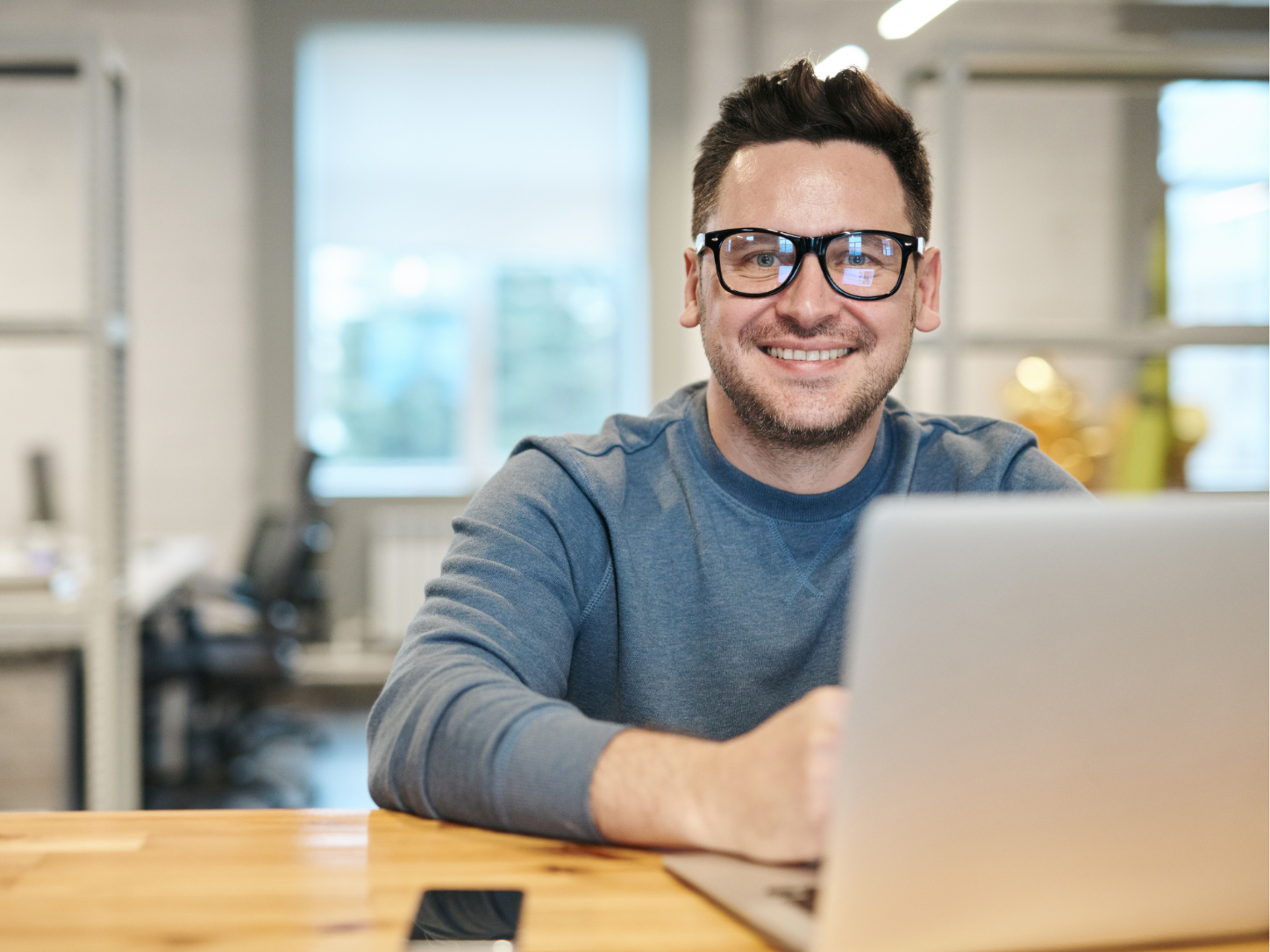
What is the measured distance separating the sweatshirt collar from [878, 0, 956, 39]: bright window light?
2.76 meters

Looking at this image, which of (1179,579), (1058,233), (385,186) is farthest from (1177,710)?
(1058,233)

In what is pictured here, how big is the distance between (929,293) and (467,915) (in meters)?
0.99

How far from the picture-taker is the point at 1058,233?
18.4 feet

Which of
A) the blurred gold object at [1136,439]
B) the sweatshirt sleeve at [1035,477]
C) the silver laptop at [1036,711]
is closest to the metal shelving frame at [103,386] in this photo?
the sweatshirt sleeve at [1035,477]

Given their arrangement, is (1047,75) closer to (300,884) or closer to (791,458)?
(791,458)

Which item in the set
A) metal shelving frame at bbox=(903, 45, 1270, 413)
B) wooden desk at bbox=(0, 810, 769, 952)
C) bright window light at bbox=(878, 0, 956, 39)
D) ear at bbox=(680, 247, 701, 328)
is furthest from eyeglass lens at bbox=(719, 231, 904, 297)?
bright window light at bbox=(878, 0, 956, 39)

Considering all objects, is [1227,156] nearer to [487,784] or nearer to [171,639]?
[171,639]

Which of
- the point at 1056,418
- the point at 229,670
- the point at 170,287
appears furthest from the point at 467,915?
the point at 170,287

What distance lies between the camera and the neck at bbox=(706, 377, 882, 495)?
1224mm

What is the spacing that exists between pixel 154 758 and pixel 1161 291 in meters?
3.49

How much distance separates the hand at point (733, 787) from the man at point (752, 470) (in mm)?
266

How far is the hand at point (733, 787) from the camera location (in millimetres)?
659

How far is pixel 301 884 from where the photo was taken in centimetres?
70

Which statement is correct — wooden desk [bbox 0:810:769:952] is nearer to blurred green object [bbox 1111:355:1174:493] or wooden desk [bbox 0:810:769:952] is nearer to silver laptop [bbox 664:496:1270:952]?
silver laptop [bbox 664:496:1270:952]
